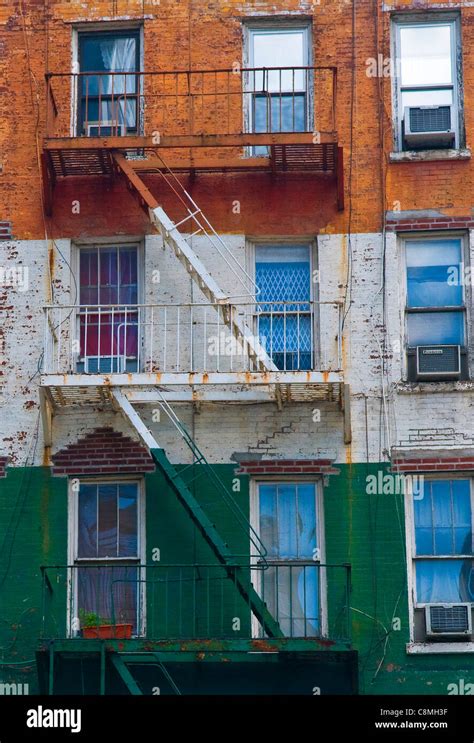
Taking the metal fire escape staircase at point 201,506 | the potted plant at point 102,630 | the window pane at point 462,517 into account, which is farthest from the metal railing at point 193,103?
the potted plant at point 102,630

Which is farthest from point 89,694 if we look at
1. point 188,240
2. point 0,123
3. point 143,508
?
point 0,123

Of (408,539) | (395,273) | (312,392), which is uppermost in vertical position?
(395,273)

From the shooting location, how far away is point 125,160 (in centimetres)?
2167

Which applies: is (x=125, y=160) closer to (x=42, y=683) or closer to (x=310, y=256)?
(x=310, y=256)

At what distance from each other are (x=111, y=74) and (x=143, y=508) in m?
5.61

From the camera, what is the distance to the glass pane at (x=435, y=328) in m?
21.5

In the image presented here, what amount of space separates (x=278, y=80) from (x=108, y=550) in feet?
21.7

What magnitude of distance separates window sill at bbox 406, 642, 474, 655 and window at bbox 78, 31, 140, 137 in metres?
7.65

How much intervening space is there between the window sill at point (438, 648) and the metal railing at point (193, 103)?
670cm

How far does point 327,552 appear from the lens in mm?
20578

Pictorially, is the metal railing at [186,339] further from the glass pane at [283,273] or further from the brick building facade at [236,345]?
the glass pane at [283,273]

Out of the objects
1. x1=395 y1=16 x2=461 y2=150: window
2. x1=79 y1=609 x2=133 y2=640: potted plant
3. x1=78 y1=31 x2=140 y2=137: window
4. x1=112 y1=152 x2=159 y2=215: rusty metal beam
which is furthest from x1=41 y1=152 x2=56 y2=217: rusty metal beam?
x1=79 y1=609 x2=133 y2=640: potted plant

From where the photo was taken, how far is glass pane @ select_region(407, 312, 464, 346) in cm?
2150

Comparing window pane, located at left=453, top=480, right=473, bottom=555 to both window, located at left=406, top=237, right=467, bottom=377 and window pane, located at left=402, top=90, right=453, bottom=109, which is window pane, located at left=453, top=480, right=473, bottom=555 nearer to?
window, located at left=406, top=237, right=467, bottom=377
